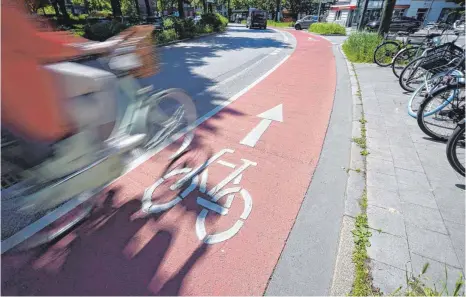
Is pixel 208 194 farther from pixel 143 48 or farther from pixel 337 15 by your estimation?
pixel 337 15

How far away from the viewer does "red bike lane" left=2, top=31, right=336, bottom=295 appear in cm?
204

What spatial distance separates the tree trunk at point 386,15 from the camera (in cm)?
1066

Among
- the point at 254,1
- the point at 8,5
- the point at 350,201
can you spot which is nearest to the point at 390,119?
the point at 350,201

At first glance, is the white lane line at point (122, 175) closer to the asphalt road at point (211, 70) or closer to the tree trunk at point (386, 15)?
the asphalt road at point (211, 70)

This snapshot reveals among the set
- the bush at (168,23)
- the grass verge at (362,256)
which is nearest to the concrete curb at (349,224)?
the grass verge at (362,256)

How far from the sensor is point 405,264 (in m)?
2.18

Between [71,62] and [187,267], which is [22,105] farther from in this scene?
[187,267]

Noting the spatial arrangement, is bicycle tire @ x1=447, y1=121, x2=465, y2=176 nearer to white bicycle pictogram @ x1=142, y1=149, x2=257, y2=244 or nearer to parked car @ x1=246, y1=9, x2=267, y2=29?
white bicycle pictogram @ x1=142, y1=149, x2=257, y2=244

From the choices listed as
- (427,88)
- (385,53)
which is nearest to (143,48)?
(427,88)

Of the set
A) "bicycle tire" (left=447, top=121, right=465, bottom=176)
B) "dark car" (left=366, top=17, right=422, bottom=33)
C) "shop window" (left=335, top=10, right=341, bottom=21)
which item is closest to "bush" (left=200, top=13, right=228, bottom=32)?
"dark car" (left=366, top=17, right=422, bottom=33)

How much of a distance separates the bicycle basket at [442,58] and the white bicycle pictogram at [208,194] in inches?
195

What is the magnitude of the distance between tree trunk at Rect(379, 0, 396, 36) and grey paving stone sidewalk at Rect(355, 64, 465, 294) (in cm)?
836

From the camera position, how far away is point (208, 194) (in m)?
2.97

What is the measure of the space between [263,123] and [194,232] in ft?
9.32
